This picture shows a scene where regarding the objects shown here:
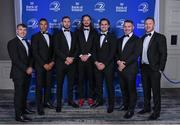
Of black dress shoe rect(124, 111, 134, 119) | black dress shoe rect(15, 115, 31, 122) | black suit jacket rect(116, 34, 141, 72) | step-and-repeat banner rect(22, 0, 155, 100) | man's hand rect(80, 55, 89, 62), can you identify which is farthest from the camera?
step-and-repeat banner rect(22, 0, 155, 100)

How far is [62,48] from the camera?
628 centimetres

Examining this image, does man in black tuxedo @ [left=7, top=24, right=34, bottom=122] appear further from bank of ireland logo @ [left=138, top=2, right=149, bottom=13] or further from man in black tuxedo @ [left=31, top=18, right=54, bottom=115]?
bank of ireland logo @ [left=138, top=2, right=149, bottom=13]

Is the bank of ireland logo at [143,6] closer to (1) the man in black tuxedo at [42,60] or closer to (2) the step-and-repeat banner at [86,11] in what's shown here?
(2) the step-and-repeat banner at [86,11]

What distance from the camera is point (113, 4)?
7176mm

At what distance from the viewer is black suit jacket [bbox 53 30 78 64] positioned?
619 cm

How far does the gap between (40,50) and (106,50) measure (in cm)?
116

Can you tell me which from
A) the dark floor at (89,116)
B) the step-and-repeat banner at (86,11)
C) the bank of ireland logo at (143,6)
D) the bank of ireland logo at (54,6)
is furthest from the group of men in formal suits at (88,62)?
the bank of ireland logo at (143,6)

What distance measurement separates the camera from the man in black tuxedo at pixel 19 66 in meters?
5.48

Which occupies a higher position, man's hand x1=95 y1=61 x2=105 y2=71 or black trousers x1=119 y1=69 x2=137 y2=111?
man's hand x1=95 y1=61 x2=105 y2=71

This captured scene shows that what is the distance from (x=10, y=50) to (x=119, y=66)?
1823 mm

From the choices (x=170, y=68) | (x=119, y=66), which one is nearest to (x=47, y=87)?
→ (x=119, y=66)

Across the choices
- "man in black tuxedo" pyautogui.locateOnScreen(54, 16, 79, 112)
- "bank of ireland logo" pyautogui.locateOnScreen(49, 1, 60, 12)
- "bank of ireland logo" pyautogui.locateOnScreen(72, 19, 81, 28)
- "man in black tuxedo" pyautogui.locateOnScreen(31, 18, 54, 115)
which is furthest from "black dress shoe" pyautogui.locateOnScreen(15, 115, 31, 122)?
"bank of ireland logo" pyautogui.locateOnScreen(49, 1, 60, 12)

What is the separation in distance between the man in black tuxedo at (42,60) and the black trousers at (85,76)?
564 millimetres

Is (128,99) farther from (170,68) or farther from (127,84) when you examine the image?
(170,68)
